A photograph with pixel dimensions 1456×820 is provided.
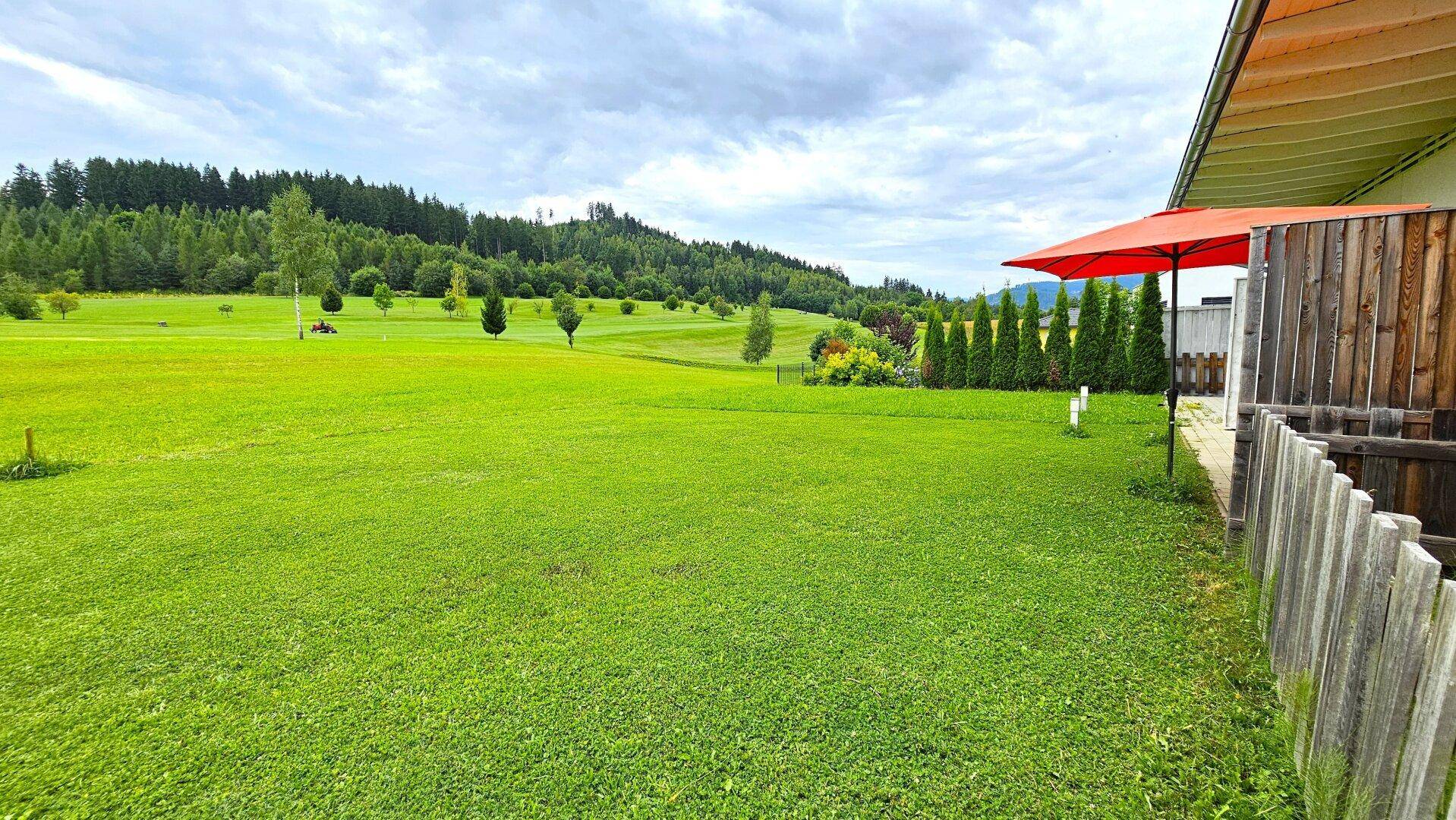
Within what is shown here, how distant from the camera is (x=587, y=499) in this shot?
224 inches

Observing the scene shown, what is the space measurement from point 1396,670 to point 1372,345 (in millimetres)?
3022

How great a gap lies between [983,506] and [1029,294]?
13482 millimetres

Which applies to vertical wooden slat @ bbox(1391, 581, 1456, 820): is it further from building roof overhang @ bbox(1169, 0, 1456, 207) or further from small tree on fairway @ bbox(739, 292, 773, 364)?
small tree on fairway @ bbox(739, 292, 773, 364)

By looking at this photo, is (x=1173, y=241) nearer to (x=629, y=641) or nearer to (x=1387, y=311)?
(x=1387, y=311)

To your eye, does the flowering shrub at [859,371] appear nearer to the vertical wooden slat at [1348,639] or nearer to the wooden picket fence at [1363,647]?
the wooden picket fence at [1363,647]

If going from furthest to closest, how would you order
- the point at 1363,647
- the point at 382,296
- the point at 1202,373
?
1. the point at 382,296
2. the point at 1202,373
3. the point at 1363,647

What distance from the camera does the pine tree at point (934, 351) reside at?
18.0 m

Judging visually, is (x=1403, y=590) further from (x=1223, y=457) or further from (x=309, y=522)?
(x=1223, y=457)

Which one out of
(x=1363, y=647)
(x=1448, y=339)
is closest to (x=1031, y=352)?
(x=1448, y=339)

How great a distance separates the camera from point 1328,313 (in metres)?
3.44

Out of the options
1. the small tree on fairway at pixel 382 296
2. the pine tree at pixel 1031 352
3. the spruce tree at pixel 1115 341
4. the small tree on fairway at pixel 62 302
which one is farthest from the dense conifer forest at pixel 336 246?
the spruce tree at pixel 1115 341

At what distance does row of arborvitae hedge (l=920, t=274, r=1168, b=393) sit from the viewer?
14594 millimetres

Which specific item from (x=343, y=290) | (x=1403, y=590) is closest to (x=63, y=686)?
(x=1403, y=590)

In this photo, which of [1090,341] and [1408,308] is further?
[1090,341]
